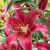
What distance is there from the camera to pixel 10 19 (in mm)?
471

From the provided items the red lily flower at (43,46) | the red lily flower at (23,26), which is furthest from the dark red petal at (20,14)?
the red lily flower at (43,46)

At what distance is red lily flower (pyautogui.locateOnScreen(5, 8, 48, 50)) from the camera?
45 cm

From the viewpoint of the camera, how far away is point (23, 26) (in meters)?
0.49

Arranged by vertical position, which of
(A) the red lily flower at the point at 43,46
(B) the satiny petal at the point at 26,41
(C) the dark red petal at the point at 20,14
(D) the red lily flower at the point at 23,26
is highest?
(C) the dark red petal at the point at 20,14

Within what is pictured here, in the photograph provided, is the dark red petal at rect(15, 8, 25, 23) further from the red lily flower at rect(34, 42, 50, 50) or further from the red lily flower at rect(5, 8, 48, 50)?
the red lily flower at rect(34, 42, 50, 50)

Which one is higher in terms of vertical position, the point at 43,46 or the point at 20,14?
the point at 20,14

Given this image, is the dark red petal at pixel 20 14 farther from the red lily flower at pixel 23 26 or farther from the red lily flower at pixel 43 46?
the red lily flower at pixel 43 46

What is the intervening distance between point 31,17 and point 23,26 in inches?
2.1

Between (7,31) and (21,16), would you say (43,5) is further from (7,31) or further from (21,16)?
(7,31)

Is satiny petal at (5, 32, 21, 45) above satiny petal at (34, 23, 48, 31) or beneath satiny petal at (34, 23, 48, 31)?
beneath

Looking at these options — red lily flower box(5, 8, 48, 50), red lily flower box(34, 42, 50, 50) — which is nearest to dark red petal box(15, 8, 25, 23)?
red lily flower box(5, 8, 48, 50)

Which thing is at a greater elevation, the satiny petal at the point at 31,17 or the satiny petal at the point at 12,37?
the satiny petal at the point at 31,17

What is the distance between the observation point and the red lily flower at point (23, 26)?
0.45 meters

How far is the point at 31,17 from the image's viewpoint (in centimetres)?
46
